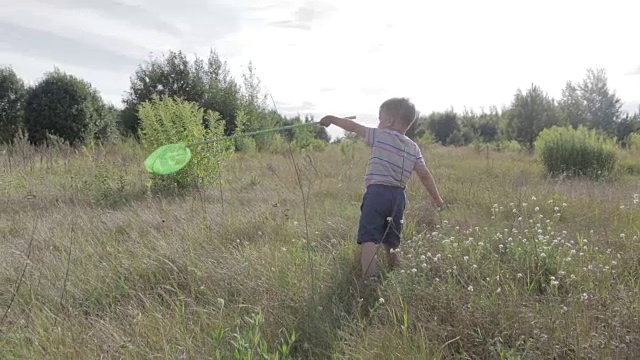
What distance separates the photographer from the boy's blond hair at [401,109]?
10.6 ft

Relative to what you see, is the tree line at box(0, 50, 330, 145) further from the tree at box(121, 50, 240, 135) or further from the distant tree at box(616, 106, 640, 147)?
the distant tree at box(616, 106, 640, 147)

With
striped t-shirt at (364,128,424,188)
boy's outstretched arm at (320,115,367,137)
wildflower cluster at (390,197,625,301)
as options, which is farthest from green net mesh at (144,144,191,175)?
wildflower cluster at (390,197,625,301)

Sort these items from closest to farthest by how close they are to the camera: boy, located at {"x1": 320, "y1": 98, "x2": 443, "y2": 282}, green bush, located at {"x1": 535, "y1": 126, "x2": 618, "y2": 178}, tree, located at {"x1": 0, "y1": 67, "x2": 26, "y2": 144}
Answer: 1. boy, located at {"x1": 320, "y1": 98, "x2": 443, "y2": 282}
2. green bush, located at {"x1": 535, "y1": 126, "x2": 618, "y2": 178}
3. tree, located at {"x1": 0, "y1": 67, "x2": 26, "y2": 144}

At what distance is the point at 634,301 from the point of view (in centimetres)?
209

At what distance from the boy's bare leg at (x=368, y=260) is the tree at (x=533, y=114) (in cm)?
2523

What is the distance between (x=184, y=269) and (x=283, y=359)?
132 centimetres

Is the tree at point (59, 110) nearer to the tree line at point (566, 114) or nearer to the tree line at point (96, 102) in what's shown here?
the tree line at point (96, 102)

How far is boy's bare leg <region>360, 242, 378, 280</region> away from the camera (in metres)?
2.77

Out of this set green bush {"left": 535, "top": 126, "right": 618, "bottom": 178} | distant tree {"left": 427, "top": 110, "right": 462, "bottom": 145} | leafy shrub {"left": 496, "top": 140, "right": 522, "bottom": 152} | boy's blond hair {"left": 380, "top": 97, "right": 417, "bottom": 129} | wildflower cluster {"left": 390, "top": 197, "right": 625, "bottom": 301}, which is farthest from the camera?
distant tree {"left": 427, "top": 110, "right": 462, "bottom": 145}

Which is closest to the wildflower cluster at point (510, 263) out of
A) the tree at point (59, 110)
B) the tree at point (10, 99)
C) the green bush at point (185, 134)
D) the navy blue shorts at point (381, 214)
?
the navy blue shorts at point (381, 214)

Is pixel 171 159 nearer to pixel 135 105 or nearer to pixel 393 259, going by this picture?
pixel 393 259

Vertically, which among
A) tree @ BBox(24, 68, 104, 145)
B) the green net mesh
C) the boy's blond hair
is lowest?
the green net mesh

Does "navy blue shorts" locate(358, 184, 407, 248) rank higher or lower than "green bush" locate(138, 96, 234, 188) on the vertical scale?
lower

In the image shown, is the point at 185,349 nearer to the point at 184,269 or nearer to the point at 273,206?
the point at 184,269
